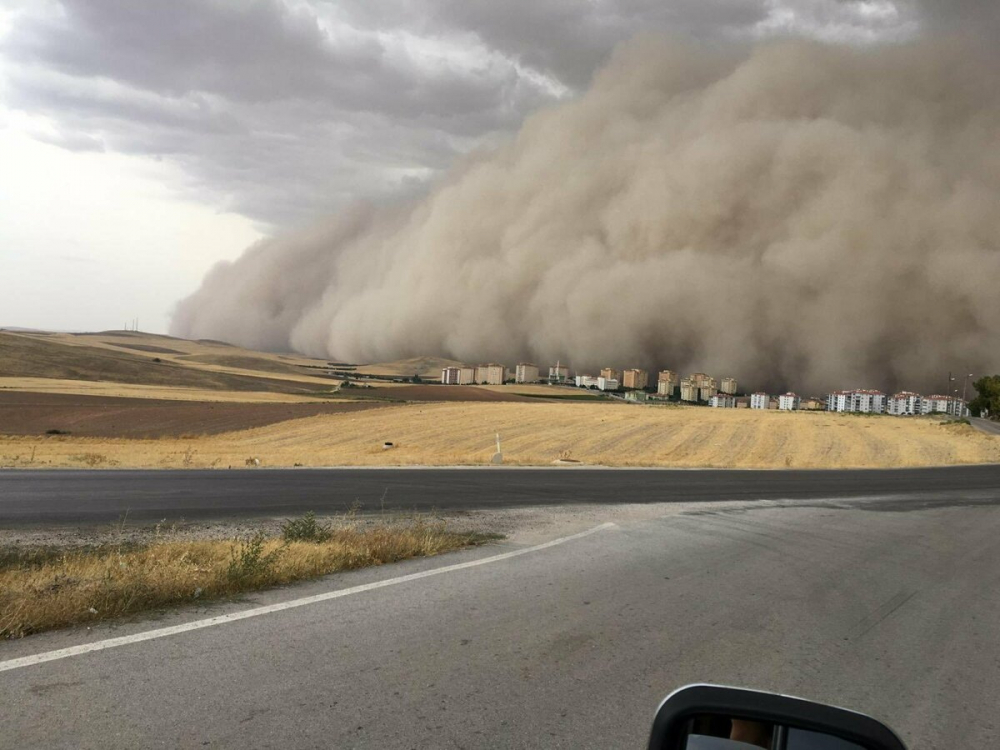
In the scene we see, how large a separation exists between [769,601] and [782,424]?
1443 inches

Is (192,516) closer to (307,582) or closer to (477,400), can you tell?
(307,582)

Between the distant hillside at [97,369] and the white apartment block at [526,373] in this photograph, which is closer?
the distant hillside at [97,369]

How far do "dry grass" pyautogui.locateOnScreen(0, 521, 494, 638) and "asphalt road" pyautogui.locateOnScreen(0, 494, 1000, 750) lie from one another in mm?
238

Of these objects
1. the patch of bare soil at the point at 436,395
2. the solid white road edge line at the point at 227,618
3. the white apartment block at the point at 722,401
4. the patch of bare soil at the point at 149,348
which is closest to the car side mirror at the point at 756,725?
the solid white road edge line at the point at 227,618

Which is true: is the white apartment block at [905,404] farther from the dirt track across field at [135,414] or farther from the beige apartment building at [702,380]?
the dirt track across field at [135,414]

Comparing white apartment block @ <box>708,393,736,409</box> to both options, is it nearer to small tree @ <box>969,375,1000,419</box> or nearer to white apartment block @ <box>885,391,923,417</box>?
white apartment block @ <box>885,391,923,417</box>

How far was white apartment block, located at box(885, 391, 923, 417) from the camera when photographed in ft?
284

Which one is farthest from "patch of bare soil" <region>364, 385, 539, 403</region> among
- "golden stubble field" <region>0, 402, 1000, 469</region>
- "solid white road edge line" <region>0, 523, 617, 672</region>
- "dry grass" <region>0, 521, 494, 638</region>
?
"solid white road edge line" <region>0, 523, 617, 672</region>

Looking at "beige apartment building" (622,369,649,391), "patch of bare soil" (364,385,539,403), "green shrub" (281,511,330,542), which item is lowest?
"patch of bare soil" (364,385,539,403)

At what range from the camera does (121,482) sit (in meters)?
11.9

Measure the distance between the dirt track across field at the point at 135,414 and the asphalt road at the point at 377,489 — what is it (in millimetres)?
19262

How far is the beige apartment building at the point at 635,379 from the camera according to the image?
103m

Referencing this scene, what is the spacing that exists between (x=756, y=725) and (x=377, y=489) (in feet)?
35.4

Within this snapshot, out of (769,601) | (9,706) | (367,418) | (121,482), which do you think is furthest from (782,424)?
(9,706)
